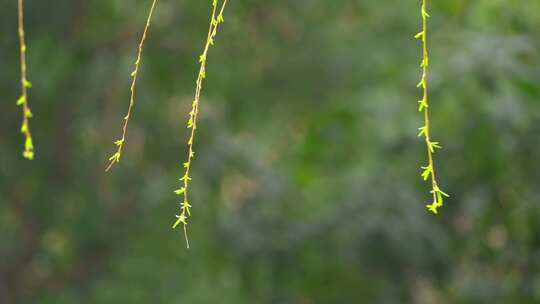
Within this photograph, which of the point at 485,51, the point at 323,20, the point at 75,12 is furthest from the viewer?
the point at 323,20

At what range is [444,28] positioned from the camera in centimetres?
364

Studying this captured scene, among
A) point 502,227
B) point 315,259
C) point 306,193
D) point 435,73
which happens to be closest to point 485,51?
point 435,73

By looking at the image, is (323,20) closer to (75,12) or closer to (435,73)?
(75,12)

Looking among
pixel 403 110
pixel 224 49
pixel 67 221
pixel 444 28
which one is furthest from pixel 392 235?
pixel 67 221

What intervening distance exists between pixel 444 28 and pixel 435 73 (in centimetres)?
51

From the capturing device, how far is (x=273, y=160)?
5312 mm

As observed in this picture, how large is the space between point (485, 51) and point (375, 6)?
5.38ft

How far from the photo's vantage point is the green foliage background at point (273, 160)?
3151mm

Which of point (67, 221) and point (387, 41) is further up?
point (387, 41)

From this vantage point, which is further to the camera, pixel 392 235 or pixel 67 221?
pixel 67 221

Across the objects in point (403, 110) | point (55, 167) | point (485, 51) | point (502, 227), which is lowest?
point (502, 227)

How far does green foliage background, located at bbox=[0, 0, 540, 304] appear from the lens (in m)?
3.15

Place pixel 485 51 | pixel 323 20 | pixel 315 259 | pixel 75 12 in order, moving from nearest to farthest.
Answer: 1. pixel 485 51
2. pixel 315 259
3. pixel 75 12
4. pixel 323 20

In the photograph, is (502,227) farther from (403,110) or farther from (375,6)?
(375,6)
